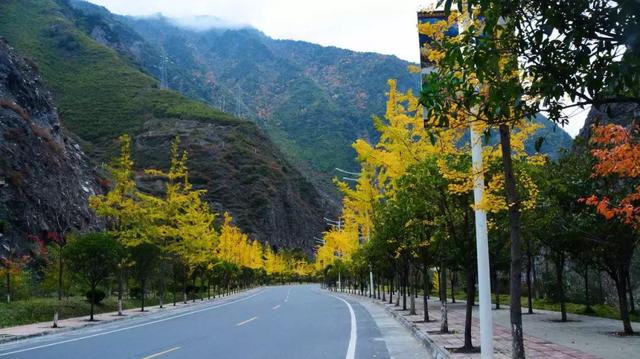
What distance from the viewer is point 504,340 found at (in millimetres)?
14516

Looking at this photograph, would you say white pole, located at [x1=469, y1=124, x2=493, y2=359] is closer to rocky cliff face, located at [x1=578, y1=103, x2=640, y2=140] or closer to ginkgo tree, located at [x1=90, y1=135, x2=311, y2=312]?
rocky cliff face, located at [x1=578, y1=103, x2=640, y2=140]

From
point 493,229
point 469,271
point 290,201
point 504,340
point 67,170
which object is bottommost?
point 504,340

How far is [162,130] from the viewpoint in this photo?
114 meters

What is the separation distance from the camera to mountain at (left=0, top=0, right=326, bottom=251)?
363ft

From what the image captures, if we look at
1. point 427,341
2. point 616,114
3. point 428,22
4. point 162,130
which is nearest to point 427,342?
point 427,341

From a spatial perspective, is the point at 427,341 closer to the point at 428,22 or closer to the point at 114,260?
the point at 428,22

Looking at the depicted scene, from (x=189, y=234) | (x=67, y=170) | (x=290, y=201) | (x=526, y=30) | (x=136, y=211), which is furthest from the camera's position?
(x=290, y=201)

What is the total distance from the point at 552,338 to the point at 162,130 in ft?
350

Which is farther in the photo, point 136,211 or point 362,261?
point 362,261

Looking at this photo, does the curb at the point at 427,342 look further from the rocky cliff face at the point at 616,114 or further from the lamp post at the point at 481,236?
the rocky cliff face at the point at 616,114

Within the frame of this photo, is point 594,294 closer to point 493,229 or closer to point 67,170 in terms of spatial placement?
point 493,229

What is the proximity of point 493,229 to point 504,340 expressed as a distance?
10.6 feet

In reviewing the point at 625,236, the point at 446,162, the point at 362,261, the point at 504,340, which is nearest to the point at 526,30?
the point at 446,162

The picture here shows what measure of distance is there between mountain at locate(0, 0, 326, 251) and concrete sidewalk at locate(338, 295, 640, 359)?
290ft
